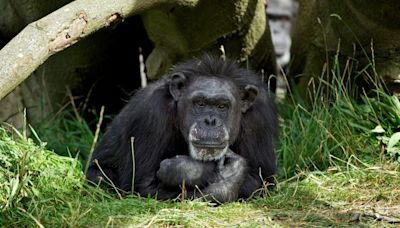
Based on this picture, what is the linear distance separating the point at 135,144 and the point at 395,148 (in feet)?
7.10

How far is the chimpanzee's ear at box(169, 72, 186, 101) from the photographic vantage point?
254 inches

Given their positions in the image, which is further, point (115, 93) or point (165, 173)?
point (115, 93)

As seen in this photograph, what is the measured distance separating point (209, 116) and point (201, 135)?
0.17 meters

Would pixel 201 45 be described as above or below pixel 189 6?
below

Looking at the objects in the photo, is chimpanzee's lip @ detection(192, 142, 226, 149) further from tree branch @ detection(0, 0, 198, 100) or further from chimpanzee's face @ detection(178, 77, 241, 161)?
tree branch @ detection(0, 0, 198, 100)

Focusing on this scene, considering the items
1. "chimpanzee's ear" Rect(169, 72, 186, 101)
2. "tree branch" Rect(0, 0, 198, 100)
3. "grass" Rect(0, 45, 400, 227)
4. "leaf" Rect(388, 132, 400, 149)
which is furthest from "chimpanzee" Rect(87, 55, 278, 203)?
"leaf" Rect(388, 132, 400, 149)

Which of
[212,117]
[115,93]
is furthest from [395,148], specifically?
[115,93]

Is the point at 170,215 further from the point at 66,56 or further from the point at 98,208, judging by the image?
the point at 66,56

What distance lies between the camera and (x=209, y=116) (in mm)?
6180

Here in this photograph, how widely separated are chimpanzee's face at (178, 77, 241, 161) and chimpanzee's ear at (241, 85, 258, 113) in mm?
78

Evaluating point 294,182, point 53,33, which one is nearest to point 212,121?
point 294,182

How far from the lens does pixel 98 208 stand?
5.69 metres

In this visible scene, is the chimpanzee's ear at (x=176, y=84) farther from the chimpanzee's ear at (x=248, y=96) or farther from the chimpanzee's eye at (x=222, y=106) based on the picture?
the chimpanzee's ear at (x=248, y=96)

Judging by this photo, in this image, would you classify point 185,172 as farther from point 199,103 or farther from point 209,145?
point 199,103
